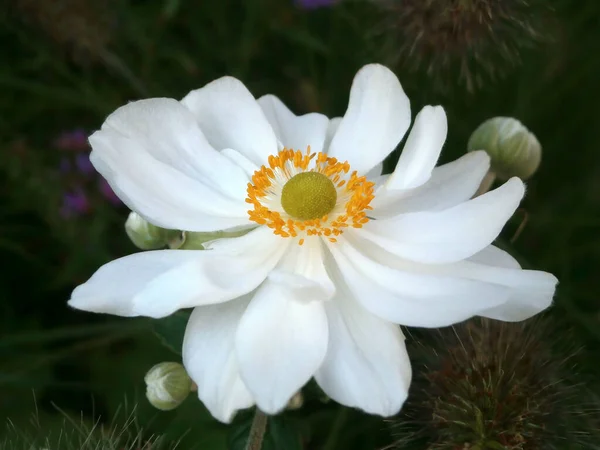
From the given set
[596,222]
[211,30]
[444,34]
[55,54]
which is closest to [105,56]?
[55,54]

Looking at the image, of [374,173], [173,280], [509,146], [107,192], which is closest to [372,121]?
[374,173]

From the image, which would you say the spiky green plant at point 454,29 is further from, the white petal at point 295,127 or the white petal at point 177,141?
the white petal at point 177,141

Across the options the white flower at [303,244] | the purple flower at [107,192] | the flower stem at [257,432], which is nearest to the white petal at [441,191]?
the white flower at [303,244]

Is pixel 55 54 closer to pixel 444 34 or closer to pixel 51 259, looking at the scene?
pixel 51 259

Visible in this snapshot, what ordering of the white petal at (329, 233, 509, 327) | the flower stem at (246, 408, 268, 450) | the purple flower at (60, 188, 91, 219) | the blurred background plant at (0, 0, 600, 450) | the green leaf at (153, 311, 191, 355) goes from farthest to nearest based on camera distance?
1. the purple flower at (60, 188, 91, 219)
2. the blurred background plant at (0, 0, 600, 450)
3. the green leaf at (153, 311, 191, 355)
4. the flower stem at (246, 408, 268, 450)
5. the white petal at (329, 233, 509, 327)

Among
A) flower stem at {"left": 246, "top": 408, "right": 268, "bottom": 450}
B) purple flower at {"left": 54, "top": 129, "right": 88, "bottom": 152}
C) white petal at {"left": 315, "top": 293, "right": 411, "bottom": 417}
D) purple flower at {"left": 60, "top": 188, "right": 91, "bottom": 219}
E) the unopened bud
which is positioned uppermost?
purple flower at {"left": 54, "top": 129, "right": 88, "bottom": 152}

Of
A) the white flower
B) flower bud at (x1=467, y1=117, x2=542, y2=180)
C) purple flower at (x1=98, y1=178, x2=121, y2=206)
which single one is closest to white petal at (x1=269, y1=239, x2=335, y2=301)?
the white flower

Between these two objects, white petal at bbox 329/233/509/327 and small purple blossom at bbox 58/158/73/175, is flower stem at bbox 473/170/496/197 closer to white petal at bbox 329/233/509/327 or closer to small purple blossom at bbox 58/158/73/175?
white petal at bbox 329/233/509/327
